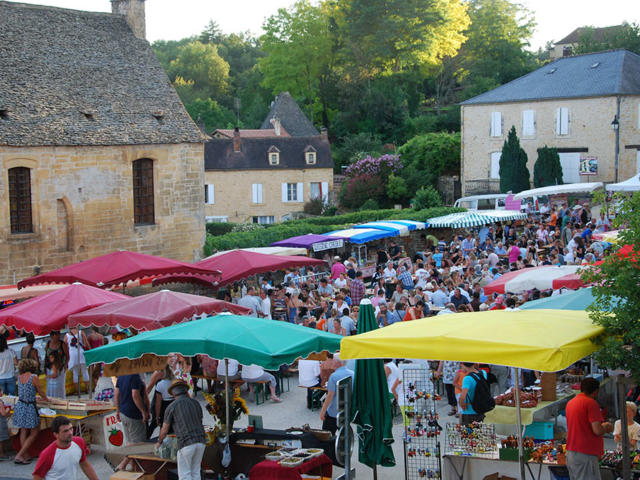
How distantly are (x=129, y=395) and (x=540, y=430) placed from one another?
5153mm

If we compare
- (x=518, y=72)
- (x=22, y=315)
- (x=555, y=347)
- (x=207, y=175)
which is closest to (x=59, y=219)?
(x=22, y=315)

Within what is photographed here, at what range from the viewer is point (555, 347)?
306 inches

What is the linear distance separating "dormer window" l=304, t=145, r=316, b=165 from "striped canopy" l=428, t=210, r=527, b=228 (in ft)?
77.2

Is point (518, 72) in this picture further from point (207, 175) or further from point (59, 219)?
point (59, 219)

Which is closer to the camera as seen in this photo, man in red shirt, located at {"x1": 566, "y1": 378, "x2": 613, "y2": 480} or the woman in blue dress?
man in red shirt, located at {"x1": 566, "y1": 378, "x2": 613, "y2": 480}

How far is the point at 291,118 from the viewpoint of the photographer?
206 ft

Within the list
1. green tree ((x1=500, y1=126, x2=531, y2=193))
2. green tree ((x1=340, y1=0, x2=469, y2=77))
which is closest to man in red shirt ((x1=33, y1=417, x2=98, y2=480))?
green tree ((x1=500, y1=126, x2=531, y2=193))

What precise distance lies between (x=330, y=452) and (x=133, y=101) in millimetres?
19005

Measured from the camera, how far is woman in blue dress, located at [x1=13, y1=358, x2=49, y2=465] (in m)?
11.1

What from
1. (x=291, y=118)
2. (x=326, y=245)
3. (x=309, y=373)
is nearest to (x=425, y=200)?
(x=326, y=245)

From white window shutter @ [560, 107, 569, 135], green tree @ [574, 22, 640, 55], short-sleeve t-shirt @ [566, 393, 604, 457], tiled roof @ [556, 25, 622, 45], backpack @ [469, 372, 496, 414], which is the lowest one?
backpack @ [469, 372, 496, 414]

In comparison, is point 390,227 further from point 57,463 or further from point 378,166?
point 378,166

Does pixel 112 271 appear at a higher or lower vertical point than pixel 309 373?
higher

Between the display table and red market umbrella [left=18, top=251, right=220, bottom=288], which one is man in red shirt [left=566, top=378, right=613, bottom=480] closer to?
the display table
